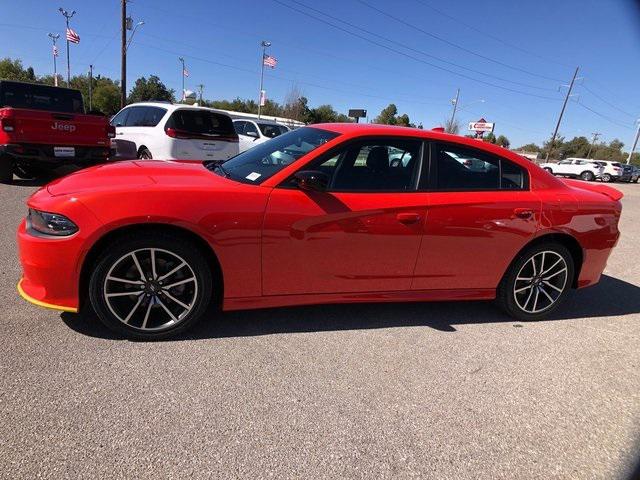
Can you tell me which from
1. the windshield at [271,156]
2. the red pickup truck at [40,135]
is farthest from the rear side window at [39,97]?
Result: the windshield at [271,156]

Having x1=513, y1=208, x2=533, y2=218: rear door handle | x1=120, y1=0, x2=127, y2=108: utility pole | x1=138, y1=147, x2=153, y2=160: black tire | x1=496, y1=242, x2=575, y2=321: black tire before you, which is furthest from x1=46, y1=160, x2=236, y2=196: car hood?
x1=120, y1=0, x2=127, y2=108: utility pole

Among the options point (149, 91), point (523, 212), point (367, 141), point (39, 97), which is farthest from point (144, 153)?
point (149, 91)

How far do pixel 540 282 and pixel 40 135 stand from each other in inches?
309

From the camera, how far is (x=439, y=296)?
148 inches

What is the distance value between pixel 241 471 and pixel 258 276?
1365mm

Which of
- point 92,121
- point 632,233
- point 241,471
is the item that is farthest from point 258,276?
point 632,233

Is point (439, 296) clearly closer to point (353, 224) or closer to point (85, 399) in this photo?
point (353, 224)

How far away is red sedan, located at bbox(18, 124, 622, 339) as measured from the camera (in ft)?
9.43

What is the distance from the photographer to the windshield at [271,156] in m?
3.31

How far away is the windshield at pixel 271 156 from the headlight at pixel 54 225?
1.12 metres

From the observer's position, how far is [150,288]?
3.03 meters

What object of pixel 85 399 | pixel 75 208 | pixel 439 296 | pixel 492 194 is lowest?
pixel 85 399

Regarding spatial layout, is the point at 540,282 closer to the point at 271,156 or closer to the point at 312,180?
the point at 312,180

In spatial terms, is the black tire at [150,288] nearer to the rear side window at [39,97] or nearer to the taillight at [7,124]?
the taillight at [7,124]
